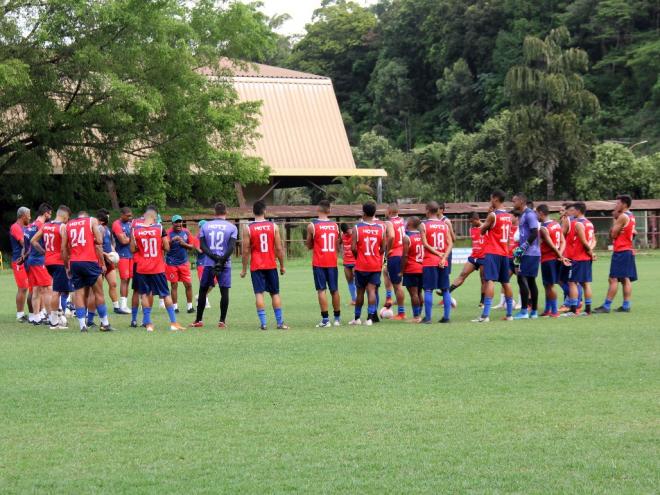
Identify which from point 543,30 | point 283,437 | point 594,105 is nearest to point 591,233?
point 283,437

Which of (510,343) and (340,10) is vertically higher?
(340,10)

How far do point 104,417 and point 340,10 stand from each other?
95.1m

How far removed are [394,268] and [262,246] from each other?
329 cm

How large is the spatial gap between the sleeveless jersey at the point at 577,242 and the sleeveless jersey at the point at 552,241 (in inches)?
14.5

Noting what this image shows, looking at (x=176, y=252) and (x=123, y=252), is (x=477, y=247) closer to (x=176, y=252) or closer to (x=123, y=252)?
(x=176, y=252)

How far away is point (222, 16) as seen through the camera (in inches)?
1762

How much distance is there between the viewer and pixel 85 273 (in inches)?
618

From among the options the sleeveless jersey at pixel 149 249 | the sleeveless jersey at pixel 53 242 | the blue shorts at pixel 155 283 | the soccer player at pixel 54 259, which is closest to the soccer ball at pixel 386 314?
the blue shorts at pixel 155 283

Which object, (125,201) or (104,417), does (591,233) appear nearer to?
(104,417)

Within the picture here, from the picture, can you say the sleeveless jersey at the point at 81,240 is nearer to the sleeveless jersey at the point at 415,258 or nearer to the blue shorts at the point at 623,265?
the sleeveless jersey at the point at 415,258

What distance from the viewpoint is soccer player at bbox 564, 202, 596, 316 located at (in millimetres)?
17375

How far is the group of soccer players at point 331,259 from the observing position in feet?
51.7

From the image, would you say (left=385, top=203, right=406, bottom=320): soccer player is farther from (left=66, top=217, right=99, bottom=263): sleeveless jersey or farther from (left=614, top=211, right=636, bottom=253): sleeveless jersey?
(left=66, top=217, right=99, bottom=263): sleeveless jersey

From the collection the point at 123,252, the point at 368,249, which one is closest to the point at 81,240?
the point at 123,252
